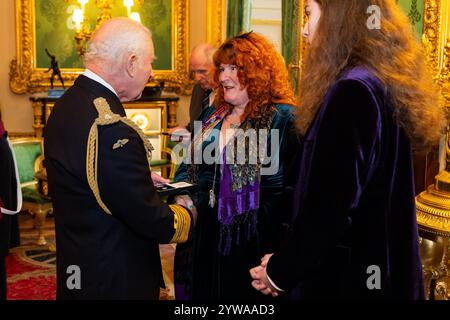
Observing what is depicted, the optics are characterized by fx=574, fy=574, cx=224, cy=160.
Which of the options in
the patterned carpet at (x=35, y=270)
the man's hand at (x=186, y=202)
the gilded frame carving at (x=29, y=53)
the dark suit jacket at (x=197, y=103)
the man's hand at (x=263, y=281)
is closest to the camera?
the man's hand at (x=263, y=281)

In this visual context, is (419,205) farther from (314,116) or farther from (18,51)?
(18,51)

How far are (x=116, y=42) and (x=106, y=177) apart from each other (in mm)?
449

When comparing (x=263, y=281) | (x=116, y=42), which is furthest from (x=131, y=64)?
(x=263, y=281)

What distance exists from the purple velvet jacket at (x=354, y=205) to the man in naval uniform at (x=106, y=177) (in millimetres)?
Result: 502

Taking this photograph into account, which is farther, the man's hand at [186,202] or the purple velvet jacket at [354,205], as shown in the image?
the man's hand at [186,202]

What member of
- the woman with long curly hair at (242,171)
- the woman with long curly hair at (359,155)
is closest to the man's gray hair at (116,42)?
the woman with long curly hair at (359,155)

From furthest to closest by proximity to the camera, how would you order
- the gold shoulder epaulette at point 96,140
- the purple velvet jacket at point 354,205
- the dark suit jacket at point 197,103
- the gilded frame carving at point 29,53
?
the gilded frame carving at point 29,53 → the dark suit jacket at point 197,103 → the gold shoulder epaulette at point 96,140 → the purple velvet jacket at point 354,205

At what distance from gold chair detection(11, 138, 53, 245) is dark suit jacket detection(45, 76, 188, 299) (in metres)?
3.42

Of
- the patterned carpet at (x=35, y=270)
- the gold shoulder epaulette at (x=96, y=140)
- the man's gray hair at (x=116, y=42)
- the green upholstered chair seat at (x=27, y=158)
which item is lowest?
the patterned carpet at (x=35, y=270)

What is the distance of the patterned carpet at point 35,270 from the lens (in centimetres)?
415

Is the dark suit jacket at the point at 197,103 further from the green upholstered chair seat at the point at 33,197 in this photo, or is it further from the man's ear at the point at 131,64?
the man's ear at the point at 131,64

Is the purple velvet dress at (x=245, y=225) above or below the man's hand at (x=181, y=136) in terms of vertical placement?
below

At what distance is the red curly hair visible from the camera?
8.90 feet

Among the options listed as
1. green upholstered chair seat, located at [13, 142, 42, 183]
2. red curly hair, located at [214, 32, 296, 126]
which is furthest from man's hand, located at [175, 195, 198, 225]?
green upholstered chair seat, located at [13, 142, 42, 183]
